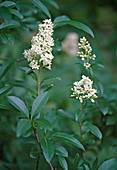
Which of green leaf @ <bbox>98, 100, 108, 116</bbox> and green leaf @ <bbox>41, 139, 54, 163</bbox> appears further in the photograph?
green leaf @ <bbox>98, 100, 108, 116</bbox>

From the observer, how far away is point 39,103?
0.64 m

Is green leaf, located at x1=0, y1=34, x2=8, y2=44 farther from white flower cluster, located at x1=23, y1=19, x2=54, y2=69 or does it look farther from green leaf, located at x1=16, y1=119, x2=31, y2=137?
green leaf, located at x1=16, y1=119, x2=31, y2=137

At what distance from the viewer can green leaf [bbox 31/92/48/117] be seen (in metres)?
0.64

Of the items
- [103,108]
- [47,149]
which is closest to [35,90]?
[103,108]

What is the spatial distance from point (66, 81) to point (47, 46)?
140 cm

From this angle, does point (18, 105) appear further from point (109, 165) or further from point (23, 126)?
point (109, 165)

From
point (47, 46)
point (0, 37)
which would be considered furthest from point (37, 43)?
point (0, 37)

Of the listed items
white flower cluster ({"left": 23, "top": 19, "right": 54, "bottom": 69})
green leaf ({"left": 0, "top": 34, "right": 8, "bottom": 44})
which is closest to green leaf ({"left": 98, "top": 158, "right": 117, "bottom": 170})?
white flower cluster ({"left": 23, "top": 19, "right": 54, "bottom": 69})

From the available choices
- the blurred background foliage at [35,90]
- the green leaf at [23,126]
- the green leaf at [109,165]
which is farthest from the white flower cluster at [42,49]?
the green leaf at [109,165]

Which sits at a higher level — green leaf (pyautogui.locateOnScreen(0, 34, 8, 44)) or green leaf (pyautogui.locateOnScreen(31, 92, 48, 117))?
green leaf (pyautogui.locateOnScreen(0, 34, 8, 44))

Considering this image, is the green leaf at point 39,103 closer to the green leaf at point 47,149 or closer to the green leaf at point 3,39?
the green leaf at point 47,149

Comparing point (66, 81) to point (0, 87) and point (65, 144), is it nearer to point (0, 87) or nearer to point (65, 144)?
point (65, 144)

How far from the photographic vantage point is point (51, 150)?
1.98ft

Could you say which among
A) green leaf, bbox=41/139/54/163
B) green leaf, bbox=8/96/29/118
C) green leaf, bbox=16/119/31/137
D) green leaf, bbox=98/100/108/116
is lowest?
green leaf, bbox=41/139/54/163
